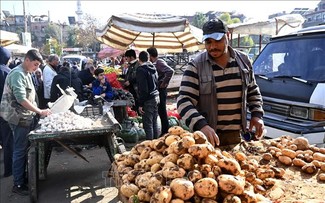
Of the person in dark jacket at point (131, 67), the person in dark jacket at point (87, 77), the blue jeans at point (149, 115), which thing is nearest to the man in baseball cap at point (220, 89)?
the blue jeans at point (149, 115)

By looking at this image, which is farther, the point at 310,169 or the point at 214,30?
the point at 214,30

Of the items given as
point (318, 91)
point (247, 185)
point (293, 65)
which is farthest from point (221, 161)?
point (293, 65)

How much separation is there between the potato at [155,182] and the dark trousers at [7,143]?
3.97 meters

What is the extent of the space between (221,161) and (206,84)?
1.11m

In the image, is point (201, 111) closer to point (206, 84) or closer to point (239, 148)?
point (206, 84)

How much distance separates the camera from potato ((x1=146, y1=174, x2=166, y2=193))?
173cm

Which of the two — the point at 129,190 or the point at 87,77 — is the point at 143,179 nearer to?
the point at 129,190

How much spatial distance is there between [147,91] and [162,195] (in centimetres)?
405

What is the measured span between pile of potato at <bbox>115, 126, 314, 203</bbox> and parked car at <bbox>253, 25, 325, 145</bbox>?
78.2 inches

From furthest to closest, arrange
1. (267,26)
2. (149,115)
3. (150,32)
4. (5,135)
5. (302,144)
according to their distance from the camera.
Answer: (267,26), (150,32), (149,115), (5,135), (302,144)

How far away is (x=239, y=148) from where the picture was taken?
2.79m

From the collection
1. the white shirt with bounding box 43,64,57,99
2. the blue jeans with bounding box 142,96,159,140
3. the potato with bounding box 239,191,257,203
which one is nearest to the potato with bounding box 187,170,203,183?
the potato with bounding box 239,191,257,203

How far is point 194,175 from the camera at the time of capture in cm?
170

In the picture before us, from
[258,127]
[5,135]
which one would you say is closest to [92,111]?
[5,135]
